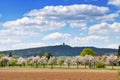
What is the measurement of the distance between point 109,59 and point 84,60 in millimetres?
14525

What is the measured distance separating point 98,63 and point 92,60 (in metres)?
8.89

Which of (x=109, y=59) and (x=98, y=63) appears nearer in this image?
(x=98, y=63)

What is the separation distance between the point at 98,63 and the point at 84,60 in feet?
48.5

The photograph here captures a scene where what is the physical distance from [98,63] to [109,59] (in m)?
16.7

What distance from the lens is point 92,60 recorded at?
190000 millimetres

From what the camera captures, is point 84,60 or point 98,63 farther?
point 84,60

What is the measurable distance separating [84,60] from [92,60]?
6.29m

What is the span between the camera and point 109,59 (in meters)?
196

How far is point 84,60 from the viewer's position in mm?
194750
